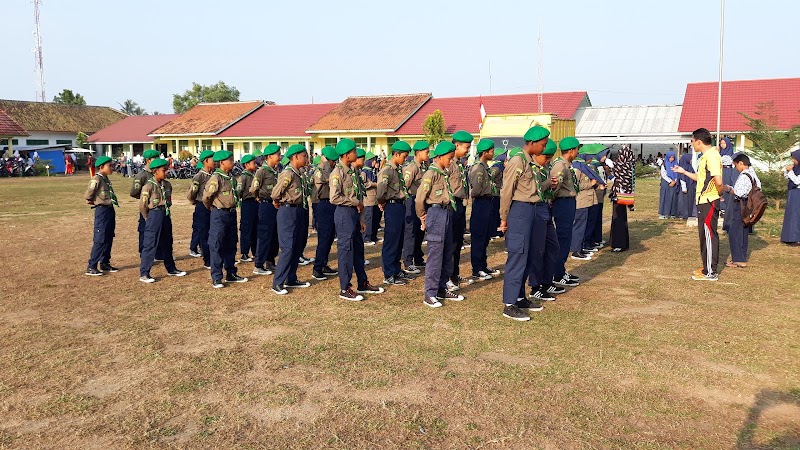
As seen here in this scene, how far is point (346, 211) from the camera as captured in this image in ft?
22.6

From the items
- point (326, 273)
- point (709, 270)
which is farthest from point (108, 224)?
point (709, 270)

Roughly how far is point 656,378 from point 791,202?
751 centimetres

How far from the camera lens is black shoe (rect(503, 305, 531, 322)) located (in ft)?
19.2

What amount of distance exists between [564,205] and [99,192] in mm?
6392

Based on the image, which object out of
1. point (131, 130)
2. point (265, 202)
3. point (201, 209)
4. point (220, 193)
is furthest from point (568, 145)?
point (131, 130)

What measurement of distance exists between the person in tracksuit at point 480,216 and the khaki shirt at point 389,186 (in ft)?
3.42

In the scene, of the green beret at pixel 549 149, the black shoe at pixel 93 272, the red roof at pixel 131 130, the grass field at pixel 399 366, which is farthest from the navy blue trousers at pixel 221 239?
the red roof at pixel 131 130

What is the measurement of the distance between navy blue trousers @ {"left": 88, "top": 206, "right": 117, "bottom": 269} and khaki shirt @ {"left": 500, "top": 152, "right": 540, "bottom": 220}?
5666 millimetres

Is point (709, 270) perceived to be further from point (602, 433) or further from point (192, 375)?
point (192, 375)

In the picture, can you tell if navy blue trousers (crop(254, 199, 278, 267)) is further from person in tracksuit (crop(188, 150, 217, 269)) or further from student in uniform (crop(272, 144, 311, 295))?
student in uniform (crop(272, 144, 311, 295))

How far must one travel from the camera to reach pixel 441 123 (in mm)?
30438

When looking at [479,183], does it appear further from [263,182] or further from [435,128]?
[435,128]

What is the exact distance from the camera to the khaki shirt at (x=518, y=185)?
5.94 m

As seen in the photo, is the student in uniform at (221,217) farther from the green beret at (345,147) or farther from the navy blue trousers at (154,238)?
the green beret at (345,147)
